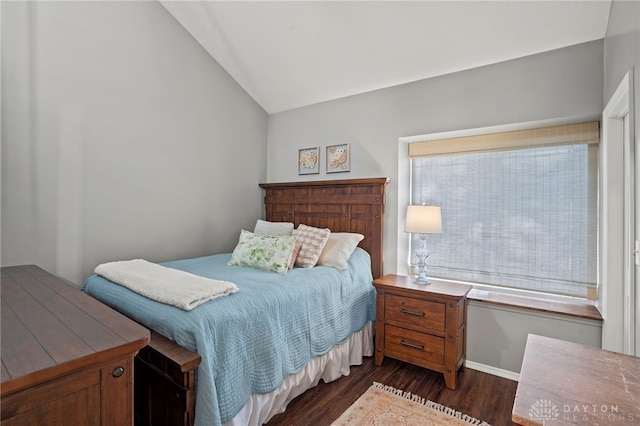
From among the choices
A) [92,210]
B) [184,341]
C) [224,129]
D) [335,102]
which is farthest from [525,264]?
[92,210]

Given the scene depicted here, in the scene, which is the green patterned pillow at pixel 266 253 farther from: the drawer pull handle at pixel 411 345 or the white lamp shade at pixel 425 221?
the drawer pull handle at pixel 411 345

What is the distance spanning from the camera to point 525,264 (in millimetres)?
2596

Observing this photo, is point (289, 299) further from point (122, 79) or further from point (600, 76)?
point (600, 76)

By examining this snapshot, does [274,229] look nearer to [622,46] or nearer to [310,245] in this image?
[310,245]

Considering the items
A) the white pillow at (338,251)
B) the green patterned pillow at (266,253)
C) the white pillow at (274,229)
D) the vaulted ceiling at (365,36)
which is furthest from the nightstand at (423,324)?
the vaulted ceiling at (365,36)

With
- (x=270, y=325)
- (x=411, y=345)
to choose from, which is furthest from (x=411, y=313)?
(x=270, y=325)

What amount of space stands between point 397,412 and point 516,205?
6.07ft

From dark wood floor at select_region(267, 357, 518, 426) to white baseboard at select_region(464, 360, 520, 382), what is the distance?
0.04m

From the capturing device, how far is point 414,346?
2.44 m

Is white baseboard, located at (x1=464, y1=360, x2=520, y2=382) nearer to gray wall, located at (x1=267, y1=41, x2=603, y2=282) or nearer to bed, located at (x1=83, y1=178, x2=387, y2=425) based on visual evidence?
bed, located at (x1=83, y1=178, x2=387, y2=425)

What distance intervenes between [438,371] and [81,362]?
227cm

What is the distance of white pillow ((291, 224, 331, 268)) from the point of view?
8.63 ft

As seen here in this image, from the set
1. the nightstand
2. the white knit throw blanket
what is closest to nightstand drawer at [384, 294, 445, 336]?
the nightstand

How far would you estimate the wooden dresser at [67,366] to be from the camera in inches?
31.1
